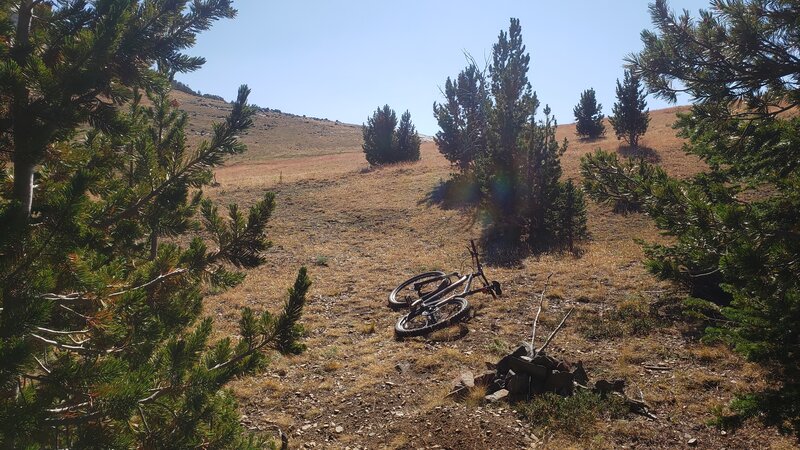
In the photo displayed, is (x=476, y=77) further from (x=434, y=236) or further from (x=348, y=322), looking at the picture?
(x=348, y=322)

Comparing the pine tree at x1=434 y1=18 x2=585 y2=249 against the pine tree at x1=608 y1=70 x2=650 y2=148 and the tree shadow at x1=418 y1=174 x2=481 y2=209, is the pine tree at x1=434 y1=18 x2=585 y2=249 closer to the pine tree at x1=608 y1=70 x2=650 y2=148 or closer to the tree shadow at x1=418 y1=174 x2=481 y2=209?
the tree shadow at x1=418 y1=174 x2=481 y2=209

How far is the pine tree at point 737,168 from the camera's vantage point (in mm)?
3459

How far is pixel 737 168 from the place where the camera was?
6691 mm

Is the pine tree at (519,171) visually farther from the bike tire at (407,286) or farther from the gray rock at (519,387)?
the gray rock at (519,387)

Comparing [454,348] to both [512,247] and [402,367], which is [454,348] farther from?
[512,247]

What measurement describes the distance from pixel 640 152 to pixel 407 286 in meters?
18.1

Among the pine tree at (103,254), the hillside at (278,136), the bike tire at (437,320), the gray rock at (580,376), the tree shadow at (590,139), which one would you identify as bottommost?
the bike tire at (437,320)

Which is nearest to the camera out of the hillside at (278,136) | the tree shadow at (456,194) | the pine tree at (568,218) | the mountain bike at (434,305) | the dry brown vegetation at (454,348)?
the dry brown vegetation at (454,348)

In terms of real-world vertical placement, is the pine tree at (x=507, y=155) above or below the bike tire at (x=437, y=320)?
above

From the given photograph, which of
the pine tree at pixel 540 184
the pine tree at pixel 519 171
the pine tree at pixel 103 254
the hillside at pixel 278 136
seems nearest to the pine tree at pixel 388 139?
the pine tree at pixel 519 171

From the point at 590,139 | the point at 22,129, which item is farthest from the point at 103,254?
the point at 590,139

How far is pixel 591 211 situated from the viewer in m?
17.8

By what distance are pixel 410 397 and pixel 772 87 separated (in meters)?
6.54

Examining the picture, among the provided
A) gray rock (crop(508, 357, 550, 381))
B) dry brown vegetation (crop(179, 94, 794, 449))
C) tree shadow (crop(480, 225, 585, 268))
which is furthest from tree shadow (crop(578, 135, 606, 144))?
gray rock (crop(508, 357, 550, 381))
